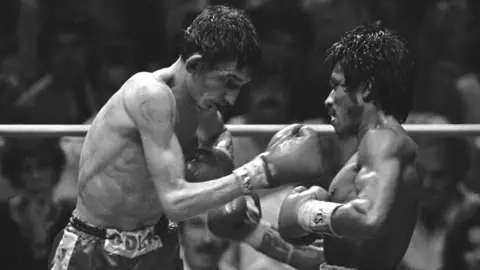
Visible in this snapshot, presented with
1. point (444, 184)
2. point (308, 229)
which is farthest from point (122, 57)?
point (308, 229)

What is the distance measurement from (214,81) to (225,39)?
4.9 inches

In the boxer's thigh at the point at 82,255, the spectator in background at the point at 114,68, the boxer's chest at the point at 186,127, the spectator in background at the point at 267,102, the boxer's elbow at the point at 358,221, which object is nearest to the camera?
the boxer's elbow at the point at 358,221

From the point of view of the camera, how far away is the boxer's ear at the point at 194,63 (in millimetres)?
2170

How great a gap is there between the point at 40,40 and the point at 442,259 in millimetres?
2065

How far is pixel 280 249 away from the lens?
115 inches

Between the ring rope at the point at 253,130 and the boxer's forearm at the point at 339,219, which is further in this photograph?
the ring rope at the point at 253,130

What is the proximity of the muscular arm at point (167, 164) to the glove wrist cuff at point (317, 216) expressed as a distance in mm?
190

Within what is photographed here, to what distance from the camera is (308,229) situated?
2.16 m

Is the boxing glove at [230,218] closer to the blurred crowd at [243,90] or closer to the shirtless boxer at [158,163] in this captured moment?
the shirtless boxer at [158,163]

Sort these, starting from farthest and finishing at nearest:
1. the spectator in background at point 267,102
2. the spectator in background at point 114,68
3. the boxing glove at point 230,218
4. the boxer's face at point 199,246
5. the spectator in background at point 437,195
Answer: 1. the spectator in background at point 114,68
2. the spectator in background at point 267,102
3. the spectator in background at point 437,195
4. the boxer's face at point 199,246
5. the boxing glove at point 230,218

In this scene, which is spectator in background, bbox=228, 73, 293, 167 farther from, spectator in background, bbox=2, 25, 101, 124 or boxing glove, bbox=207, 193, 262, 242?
boxing glove, bbox=207, 193, 262, 242

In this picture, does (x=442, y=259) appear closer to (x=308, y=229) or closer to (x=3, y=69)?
(x=308, y=229)

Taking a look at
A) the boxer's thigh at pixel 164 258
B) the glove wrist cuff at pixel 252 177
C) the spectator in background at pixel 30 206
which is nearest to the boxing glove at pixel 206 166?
the boxer's thigh at pixel 164 258

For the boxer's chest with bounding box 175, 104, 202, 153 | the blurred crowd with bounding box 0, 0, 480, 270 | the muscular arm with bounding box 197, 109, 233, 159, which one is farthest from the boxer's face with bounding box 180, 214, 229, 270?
the boxer's chest with bounding box 175, 104, 202, 153
